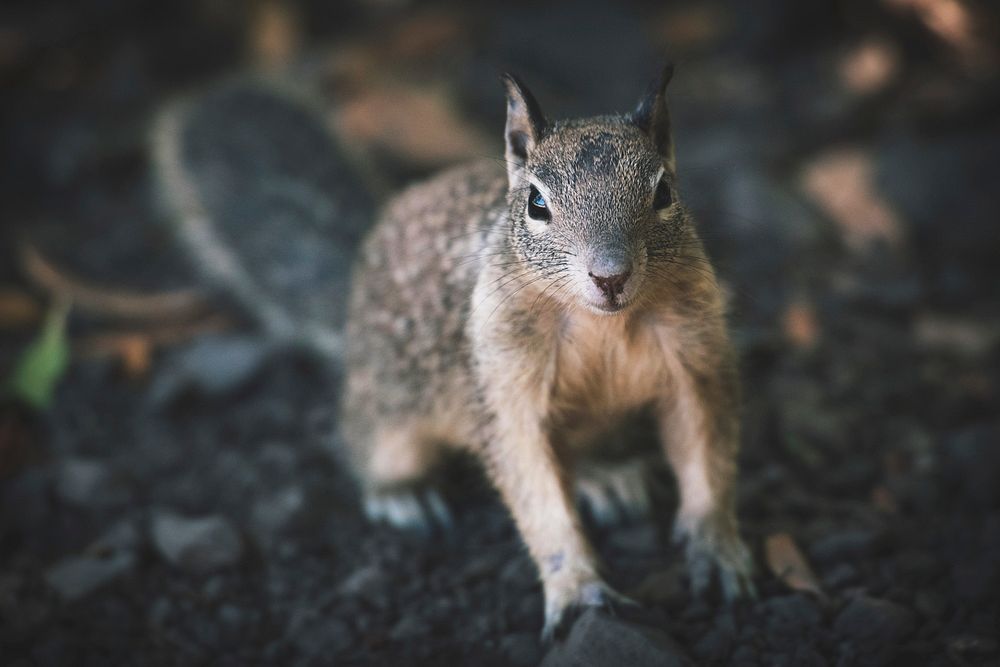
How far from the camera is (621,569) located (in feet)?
11.8

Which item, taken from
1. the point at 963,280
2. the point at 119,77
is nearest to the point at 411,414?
the point at 963,280

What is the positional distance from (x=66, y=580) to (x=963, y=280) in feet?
16.5

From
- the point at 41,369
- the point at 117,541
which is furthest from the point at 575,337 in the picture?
the point at 41,369

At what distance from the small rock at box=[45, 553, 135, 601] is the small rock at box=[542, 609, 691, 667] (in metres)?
1.88

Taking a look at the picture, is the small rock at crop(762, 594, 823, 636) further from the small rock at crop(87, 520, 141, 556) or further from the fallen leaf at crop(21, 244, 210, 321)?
the fallen leaf at crop(21, 244, 210, 321)

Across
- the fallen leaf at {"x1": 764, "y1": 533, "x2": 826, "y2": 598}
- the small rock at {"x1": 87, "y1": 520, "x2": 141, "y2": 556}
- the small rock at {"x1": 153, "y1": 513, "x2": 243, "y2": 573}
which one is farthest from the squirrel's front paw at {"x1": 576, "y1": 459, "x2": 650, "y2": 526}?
the small rock at {"x1": 87, "y1": 520, "x2": 141, "y2": 556}

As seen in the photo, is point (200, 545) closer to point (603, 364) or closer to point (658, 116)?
A: point (603, 364)

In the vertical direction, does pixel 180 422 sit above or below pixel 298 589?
above

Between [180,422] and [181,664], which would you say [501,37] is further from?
[181,664]

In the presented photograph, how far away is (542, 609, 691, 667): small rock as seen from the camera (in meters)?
2.93

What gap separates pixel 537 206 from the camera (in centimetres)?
314

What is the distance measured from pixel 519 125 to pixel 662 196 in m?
0.57

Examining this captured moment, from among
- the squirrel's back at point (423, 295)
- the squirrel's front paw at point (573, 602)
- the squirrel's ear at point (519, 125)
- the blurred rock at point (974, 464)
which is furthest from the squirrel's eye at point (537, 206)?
the blurred rock at point (974, 464)

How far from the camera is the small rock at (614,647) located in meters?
2.93
